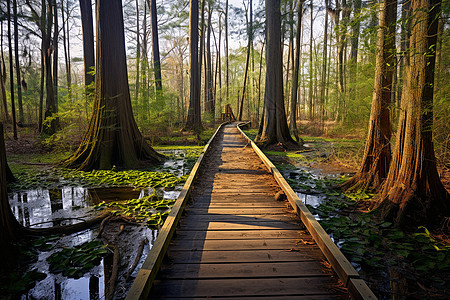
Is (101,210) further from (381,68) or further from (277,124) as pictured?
(277,124)

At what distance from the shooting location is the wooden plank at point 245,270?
244 centimetres

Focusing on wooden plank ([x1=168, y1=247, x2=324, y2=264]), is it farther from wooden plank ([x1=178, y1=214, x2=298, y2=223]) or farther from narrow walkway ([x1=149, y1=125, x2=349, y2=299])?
wooden plank ([x1=178, y1=214, x2=298, y2=223])

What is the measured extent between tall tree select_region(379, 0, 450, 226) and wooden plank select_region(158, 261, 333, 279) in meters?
2.01

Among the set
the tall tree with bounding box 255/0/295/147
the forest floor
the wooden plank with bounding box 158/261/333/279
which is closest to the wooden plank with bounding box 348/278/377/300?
the wooden plank with bounding box 158/261/333/279

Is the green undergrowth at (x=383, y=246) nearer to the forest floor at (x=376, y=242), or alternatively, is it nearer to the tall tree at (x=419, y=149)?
the forest floor at (x=376, y=242)

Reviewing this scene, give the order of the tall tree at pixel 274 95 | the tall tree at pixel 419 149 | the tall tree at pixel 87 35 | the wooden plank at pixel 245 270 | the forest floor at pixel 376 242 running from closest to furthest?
1. the wooden plank at pixel 245 270
2. the forest floor at pixel 376 242
3. the tall tree at pixel 419 149
4. the tall tree at pixel 274 95
5. the tall tree at pixel 87 35

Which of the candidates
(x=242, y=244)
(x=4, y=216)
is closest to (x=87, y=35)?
(x=4, y=216)

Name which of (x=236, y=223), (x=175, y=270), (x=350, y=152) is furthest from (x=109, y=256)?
(x=350, y=152)

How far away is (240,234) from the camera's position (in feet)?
10.9

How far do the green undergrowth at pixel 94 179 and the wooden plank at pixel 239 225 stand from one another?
250 cm

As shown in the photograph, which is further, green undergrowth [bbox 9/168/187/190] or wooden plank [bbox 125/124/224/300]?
green undergrowth [bbox 9/168/187/190]

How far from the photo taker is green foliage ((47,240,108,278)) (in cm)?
278

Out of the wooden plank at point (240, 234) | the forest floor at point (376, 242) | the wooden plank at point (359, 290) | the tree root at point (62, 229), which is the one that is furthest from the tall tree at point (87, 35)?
the wooden plank at point (359, 290)

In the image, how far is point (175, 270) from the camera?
2529 millimetres
